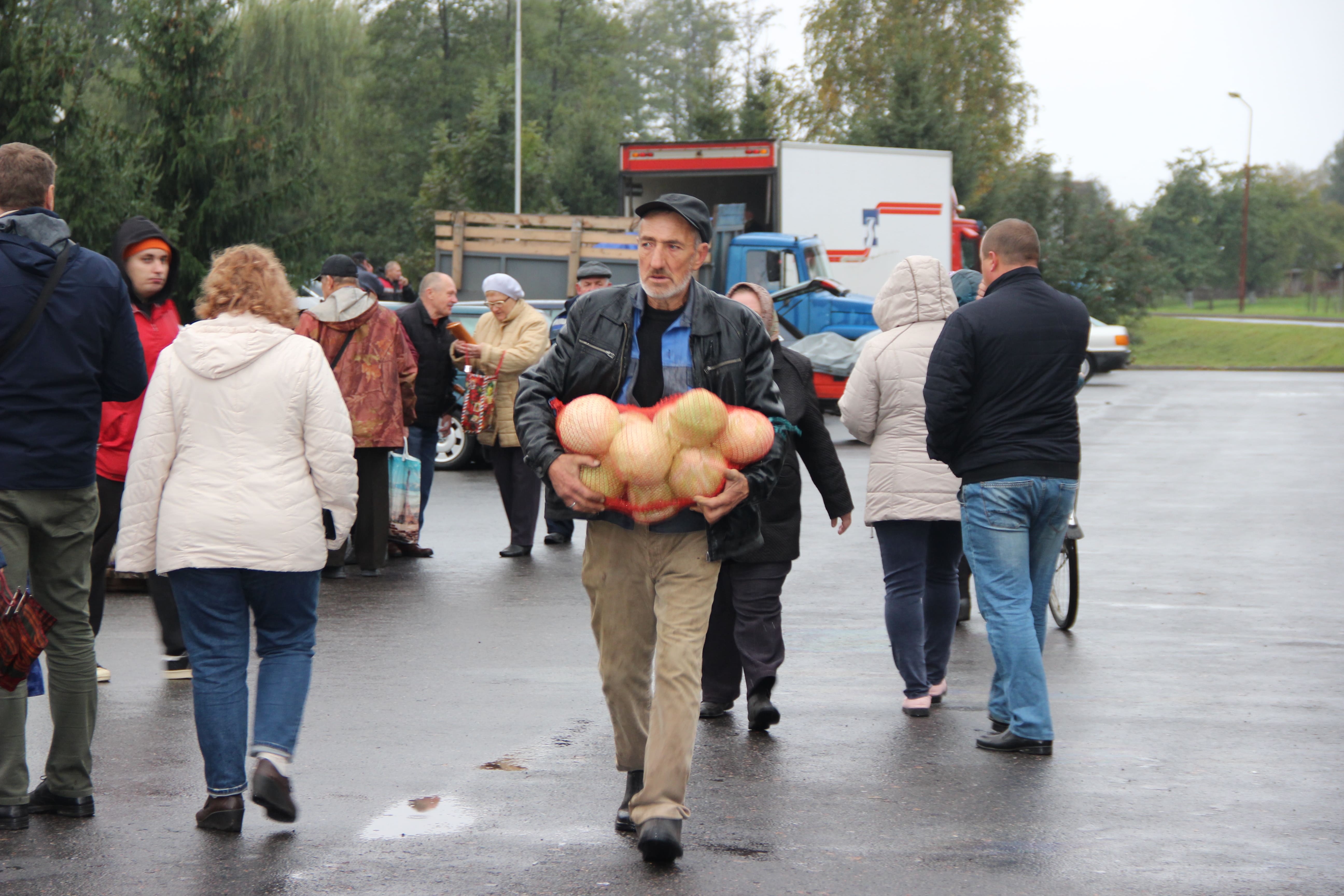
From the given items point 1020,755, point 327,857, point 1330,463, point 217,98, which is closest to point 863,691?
point 1020,755

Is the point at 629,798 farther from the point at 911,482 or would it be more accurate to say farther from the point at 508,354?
the point at 508,354

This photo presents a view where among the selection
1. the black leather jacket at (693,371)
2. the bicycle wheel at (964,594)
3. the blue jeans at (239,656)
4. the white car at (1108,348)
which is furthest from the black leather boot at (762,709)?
the white car at (1108,348)

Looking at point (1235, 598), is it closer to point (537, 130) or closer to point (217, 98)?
point (217, 98)

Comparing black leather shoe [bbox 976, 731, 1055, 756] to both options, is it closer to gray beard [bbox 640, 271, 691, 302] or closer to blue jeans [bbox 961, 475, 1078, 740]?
blue jeans [bbox 961, 475, 1078, 740]

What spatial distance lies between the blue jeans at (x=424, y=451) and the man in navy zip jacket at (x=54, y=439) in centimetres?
536

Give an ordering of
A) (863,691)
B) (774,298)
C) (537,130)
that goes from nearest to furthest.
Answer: (863,691) → (774,298) → (537,130)

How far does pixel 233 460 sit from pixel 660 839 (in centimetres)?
167

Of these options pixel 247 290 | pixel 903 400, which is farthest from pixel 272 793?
pixel 903 400

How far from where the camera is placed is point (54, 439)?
448cm

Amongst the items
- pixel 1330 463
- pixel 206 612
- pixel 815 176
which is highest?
pixel 815 176

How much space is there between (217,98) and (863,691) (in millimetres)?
19177

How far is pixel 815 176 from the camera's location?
2547cm

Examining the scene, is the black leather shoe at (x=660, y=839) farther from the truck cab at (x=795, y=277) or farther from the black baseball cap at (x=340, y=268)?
the truck cab at (x=795, y=277)

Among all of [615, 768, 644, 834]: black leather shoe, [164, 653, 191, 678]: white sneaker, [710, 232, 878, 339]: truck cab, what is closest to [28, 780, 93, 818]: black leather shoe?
[615, 768, 644, 834]: black leather shoe
